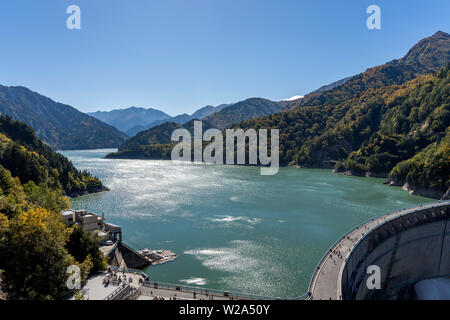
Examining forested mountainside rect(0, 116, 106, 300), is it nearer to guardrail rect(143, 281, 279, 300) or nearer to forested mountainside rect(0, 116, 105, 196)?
guardrail rect(143, 281, 279, 300)

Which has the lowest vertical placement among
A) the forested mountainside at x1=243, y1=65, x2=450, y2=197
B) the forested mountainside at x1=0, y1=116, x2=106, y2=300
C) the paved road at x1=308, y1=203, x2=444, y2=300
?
the paved road at x1=308, y1=203, x2=444, y2=300

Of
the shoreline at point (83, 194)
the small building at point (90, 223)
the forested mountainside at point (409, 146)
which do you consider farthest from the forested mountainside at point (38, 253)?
the forested mountainside at point (409, 146)

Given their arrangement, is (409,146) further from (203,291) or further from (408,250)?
(203,291)

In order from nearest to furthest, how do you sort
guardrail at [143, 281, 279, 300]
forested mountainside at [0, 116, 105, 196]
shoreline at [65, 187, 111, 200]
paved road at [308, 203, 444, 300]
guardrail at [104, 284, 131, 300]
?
guardrail at [104, 284, 131, 300], guardrail at [143, 281, 279, 300], paved road at [308, 203, 444, 300], forested mountainside at [0, 116, 105, 196], shoreline at [65, 187, 111, 200]

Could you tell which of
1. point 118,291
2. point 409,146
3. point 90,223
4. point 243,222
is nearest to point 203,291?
point 118,291

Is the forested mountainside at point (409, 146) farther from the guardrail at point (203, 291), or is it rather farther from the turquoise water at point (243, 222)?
the guardrail at point (203, 291)

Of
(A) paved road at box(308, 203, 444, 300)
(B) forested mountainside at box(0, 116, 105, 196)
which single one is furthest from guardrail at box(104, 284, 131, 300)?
(B) forested mountainside at box(0, 116, 105, 196)
